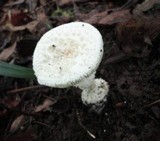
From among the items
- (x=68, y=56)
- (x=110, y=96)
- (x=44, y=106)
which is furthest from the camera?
(x=44, y=106)

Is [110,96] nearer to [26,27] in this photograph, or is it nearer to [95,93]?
[95,93]

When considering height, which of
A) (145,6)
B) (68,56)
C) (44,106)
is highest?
(68,56)

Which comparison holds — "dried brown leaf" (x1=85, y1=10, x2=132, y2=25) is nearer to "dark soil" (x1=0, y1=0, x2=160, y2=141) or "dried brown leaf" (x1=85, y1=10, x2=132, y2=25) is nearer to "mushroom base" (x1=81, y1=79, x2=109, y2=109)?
"dark soil" (x1=0, y1=0, x2=160, y2=141)

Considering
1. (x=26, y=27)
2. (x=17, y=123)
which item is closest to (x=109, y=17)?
(x=26, y=27)

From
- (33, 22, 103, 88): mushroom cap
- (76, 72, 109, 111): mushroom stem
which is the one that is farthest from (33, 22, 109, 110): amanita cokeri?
(76, 72, 109, 111): mushroom stem

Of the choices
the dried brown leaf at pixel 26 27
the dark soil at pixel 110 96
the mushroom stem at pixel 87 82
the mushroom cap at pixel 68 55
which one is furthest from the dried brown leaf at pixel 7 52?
the mushroom stem at pixel 87 82

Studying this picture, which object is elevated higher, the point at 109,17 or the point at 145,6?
the point at 145,6

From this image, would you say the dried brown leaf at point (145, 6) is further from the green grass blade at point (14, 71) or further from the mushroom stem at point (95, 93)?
the green grass blade at point (14, 71)

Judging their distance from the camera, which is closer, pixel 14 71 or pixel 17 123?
pixel 14 71
